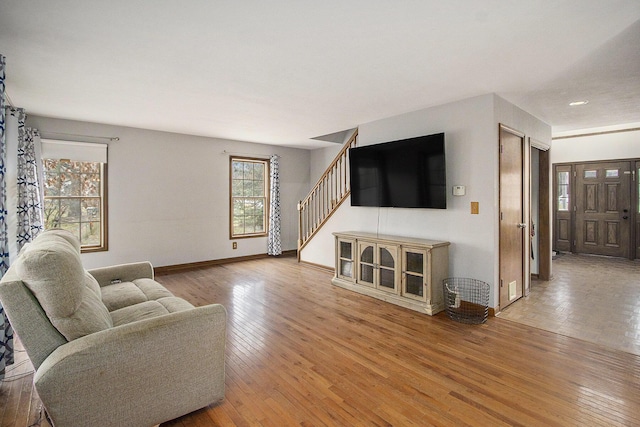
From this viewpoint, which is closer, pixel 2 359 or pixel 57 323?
pixel 57 323

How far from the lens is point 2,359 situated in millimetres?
2271

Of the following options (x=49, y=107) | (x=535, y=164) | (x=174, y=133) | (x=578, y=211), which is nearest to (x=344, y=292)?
(x=535, y=164)

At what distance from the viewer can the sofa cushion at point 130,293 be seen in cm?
257

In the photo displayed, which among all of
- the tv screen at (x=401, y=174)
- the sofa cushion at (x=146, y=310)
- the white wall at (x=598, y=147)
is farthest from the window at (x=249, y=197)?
the white wall at (x=598, y=147)

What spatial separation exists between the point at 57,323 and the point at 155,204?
427 cm

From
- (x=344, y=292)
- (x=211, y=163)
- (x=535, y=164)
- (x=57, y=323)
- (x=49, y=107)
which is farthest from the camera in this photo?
(x=211, y=163)

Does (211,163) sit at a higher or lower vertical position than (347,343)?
higher

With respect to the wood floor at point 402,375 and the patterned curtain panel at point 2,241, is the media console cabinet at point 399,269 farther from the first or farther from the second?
the patterned curtain panel at point 2,241

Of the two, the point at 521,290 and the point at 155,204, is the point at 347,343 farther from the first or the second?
the point at 155,204

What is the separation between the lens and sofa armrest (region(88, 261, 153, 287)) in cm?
316

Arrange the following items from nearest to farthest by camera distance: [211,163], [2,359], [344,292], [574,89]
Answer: [2,359] → [574,89] → [344,292] → [211,163]

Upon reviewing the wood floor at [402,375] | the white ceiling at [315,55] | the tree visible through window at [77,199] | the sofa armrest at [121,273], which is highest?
the white ceiling at [315,55]

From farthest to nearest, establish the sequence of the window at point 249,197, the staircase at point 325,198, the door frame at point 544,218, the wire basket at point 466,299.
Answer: the window at point 249,197 → the staircase at point 325,198 → the door frame at point 544,218 → the wire basket at point 466,299

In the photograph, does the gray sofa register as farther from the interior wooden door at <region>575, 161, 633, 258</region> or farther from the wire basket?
the interior wooden door at <region>575, 161, 633, 258</region>
